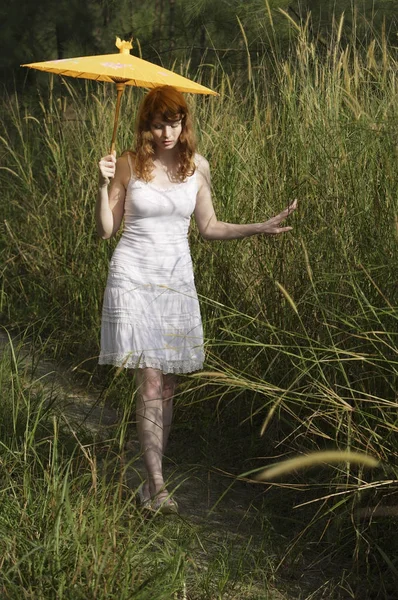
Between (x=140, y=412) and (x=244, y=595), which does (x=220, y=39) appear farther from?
(x=244, y=595)

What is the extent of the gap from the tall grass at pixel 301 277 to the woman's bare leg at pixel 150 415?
0.17 metres

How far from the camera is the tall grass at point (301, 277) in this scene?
3580mm

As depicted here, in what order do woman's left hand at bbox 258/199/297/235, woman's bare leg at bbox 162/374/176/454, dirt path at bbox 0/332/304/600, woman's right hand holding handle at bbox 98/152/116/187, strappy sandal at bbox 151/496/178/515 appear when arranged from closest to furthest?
1. dirt path at bbox 0/332/304/600
2. strappy sandal at bbox 151/496/178/515
3. woman's right hand holding handle at bbox 98/152/116/187
4. woman's left hand at bbox 258/199/297/235
5. woman's bare leg at bbox 162/374/176/454

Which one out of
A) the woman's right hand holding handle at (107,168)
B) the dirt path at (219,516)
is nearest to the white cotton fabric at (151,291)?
the woman's right hand holding handle at (107,168)

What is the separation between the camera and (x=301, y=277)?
14.3ft

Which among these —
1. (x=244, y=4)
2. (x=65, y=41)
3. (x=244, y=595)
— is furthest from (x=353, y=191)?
(x=65, y=41)

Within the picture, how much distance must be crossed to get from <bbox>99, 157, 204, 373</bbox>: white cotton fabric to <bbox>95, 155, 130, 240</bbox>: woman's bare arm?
0.15 feet

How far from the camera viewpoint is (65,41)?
9.38 metres

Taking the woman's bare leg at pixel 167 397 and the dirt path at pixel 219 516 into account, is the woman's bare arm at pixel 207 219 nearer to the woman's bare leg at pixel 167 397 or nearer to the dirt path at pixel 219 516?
the woman's bare leg at pixel 167 397

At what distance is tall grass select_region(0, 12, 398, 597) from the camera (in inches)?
141

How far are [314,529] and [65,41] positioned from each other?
6.40m

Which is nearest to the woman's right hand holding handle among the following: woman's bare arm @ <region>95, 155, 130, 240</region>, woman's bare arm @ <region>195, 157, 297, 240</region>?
woman's bare arm @ <region>95, 155, 130, 240</region>

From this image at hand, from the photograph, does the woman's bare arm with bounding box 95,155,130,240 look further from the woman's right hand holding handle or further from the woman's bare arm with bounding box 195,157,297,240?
the woman's bare arm with bounding box 195,157,297,240

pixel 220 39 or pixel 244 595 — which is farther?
pixel 220 39
